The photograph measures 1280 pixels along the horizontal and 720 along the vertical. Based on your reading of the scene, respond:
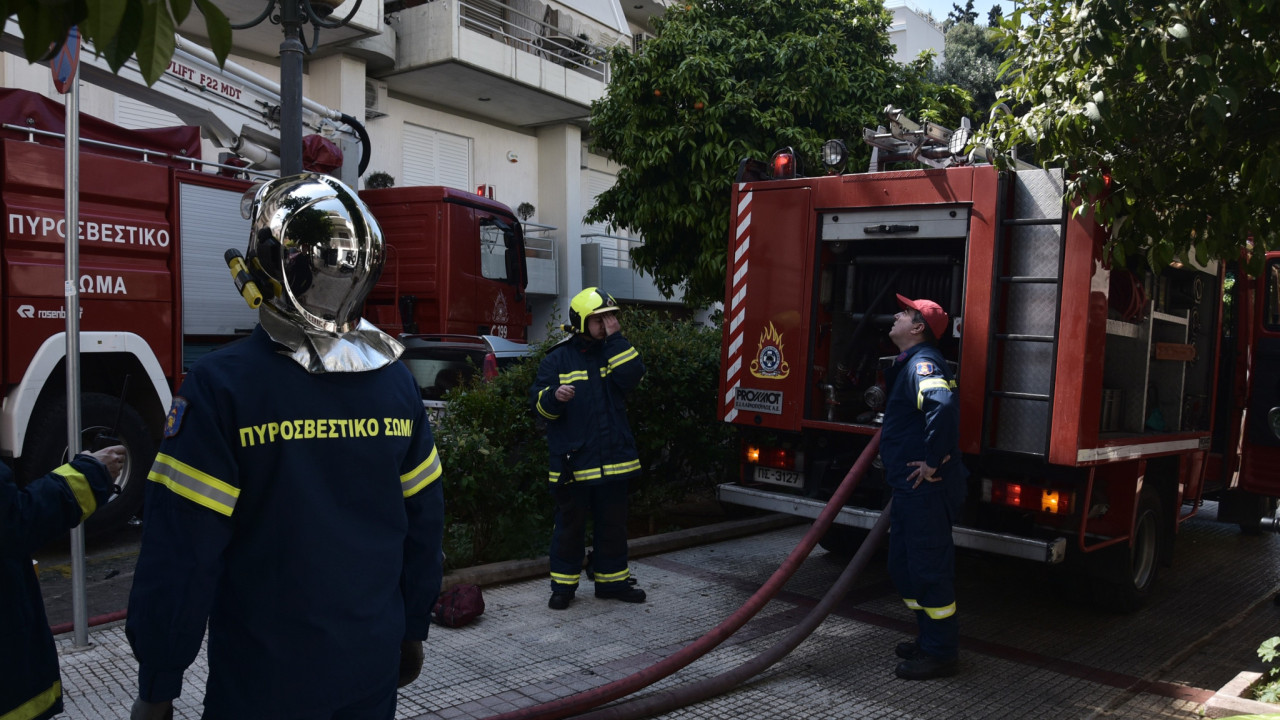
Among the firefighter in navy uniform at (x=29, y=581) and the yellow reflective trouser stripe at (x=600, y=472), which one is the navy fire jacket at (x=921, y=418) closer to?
the yellow reflective trouser stripe at (x=600, y=472)

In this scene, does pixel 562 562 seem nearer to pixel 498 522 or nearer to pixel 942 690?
pixel 498 522

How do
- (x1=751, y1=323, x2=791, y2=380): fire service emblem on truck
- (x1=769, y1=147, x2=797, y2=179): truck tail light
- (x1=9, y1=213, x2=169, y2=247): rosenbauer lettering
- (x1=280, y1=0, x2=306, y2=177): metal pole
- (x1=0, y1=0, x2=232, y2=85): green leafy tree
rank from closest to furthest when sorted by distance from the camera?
(x1=0, y1=0, x2=232, y2=85): green leafy tree
(x1=280, y1=0, x2=306, y2=177): metal pole
(x1=751, y1=323, x2=791, y2=380): fire service emblem on truck
(x1=769, y1=147, x2=797, y2=179): truck tail light
(x1=9, y1=213, x2=169, y2=247): rosenbauer lettering

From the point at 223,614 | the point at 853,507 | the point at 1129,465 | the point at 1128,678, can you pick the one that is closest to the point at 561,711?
the point at 223,614

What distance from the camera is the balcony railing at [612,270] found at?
20656mm

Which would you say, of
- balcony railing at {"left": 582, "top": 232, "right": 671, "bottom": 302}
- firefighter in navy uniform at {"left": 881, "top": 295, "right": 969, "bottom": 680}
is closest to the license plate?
firefighter in navy uniform at {"left": 881, "top": 295, "right": 969, "bottom": 680}

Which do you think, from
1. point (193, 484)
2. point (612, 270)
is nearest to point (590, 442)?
point (193, 484)

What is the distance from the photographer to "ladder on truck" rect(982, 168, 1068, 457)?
502cm

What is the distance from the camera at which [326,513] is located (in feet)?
6.88

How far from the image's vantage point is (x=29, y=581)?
2.41 meters

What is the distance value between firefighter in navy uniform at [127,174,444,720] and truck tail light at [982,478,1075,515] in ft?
12.7

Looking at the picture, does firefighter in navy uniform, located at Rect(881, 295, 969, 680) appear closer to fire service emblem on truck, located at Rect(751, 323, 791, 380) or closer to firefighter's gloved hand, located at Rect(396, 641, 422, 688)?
fire service emblem on truck, located at Rect(751, 323, 791, 380)

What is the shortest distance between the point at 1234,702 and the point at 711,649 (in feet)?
7.07

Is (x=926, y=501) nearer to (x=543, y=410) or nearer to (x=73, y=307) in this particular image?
(x=543, y=410)

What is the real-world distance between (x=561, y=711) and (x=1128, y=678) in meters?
2.87
